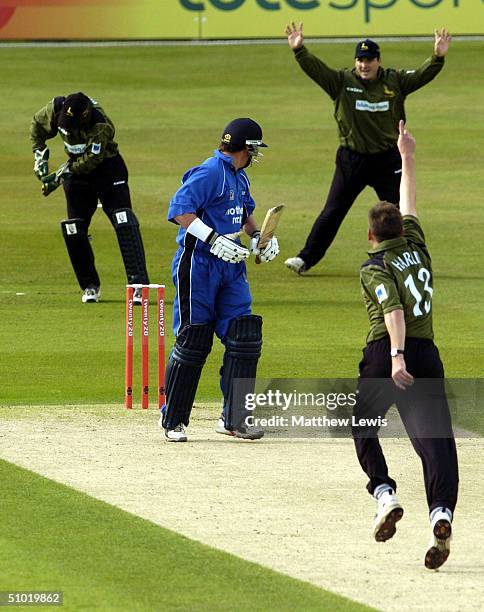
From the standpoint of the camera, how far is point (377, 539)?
7.45 m

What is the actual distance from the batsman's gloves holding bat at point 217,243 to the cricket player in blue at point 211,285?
67 millimetres

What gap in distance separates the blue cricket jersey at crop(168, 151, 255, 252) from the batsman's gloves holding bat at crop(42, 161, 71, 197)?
18.5 feet

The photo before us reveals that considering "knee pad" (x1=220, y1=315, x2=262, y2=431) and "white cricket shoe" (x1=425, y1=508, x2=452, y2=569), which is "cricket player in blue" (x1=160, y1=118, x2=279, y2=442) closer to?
"knee pad" (x1=220, y1=315, x2=262, y2=431)

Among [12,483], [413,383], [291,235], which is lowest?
[291,235]

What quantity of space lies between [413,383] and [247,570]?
1.11 m

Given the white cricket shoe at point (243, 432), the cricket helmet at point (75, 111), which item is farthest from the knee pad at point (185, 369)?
the cricket helmet at point (75, 111)

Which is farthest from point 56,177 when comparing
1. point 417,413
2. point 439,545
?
point 439,545

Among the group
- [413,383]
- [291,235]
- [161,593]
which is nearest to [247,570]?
[161,593]

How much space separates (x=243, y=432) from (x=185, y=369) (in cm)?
56

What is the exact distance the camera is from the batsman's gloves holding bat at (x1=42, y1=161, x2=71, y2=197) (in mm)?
15820

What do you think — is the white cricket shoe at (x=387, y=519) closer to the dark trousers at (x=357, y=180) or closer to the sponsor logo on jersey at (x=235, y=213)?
the sponsor logo on jersey at (x=235, y=213)

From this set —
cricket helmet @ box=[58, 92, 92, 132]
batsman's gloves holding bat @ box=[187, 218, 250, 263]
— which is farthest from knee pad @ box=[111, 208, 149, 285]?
batsman's gloves holding bat @ box=[187, 218, 250, 263]

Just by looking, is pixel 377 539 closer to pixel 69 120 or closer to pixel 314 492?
pixel 314 492

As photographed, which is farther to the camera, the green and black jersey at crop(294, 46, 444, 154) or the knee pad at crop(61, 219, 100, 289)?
the green and black jersey at crop(294, 46, 444, 154)
